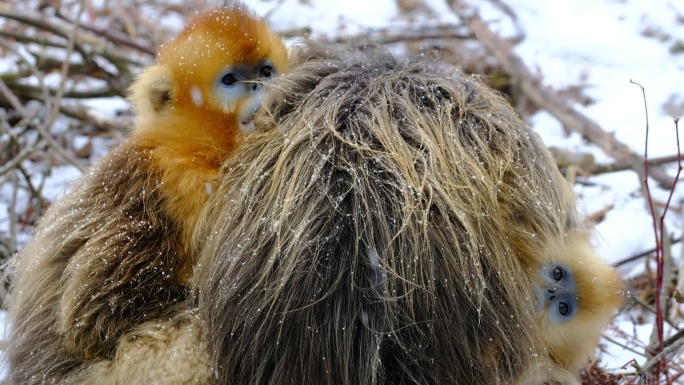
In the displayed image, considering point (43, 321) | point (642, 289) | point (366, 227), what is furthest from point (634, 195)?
point (43, 321)

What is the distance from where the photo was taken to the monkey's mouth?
1733mm

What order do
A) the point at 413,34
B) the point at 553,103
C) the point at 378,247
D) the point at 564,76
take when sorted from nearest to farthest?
the point at 378,247 → the point at 553,103 → the point at 564,76 → the point at 413,34

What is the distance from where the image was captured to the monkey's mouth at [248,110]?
5.69ft

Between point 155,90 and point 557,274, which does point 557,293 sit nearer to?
point 557,274

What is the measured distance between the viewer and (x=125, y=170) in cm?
169

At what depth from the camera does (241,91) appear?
177 cm

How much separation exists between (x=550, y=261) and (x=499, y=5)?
2.99 m

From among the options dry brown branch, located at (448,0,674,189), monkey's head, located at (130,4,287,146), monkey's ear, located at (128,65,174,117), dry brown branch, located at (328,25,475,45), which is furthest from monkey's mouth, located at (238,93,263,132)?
dry brown branch, located at (328,25,475,45)

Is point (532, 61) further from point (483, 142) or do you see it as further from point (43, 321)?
point (43, 321)

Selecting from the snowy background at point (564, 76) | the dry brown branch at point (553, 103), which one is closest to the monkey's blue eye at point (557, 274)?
the snowy background at point (564, 76)

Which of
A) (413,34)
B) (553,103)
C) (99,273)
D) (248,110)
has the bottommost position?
(553,103)

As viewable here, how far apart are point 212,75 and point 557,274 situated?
0.88m

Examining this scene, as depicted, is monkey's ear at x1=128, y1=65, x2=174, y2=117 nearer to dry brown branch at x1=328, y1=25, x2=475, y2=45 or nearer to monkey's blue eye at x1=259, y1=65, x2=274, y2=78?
monkey's blue eye at x1=259, y1=65, x2=274, y2=78

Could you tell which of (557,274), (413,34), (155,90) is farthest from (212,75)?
(413,34)
